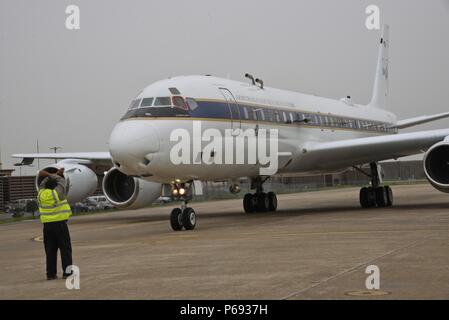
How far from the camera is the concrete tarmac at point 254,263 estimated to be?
8031mm

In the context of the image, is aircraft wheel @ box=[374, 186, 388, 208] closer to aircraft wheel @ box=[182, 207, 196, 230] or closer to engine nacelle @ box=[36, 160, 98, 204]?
aircraft wheel @ box=[182, 207, 196, 230]

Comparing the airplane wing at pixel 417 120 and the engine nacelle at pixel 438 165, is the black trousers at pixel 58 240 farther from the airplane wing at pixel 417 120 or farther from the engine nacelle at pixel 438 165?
the airplane wing at pixel 417 120

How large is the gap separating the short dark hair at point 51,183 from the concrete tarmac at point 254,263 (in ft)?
4.26

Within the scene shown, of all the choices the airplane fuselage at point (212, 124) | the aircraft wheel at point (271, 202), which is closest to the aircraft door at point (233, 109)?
the airplane fuselage at point (212, 124)

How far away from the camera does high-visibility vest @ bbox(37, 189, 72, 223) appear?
1071 centimetres

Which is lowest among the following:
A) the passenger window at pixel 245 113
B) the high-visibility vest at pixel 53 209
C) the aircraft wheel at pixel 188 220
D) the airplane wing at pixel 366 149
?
the aircraft wheel at pixel 188 220

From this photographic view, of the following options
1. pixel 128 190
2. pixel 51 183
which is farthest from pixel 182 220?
pixel 51 183

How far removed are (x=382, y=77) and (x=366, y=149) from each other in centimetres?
1332

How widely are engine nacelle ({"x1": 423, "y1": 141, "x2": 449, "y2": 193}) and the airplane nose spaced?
7.94 m

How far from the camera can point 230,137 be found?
64.4 feet

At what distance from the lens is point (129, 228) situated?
20781mm
